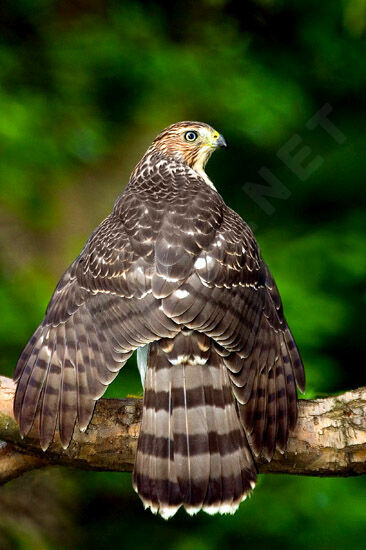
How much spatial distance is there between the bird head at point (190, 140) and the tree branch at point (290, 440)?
5.93ft

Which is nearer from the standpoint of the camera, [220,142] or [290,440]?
[290,440]

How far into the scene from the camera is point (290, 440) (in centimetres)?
395

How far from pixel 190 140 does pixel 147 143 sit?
1.30 meters

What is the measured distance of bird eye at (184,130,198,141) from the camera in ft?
17.5

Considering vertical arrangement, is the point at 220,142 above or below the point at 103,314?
above

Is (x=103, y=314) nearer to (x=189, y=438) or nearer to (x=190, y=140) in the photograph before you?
(x=189, y=438)

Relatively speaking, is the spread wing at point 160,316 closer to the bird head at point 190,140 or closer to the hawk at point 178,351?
the hawk at point 178,351

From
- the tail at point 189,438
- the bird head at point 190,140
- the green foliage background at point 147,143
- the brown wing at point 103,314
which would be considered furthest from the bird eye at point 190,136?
the tail at point 189,438

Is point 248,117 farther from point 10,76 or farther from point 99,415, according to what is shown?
point 99,415

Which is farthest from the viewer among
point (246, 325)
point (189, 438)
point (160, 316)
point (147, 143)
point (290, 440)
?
point (147, 143)

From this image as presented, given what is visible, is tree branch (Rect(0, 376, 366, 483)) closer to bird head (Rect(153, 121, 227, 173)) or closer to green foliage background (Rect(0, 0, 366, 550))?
green foliage background (Rect(0, 0, 366, 550))

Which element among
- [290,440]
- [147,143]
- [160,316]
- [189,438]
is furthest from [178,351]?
[147,143]

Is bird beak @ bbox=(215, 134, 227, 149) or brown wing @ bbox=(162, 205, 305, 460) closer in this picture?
brown wing @ bbox=(162, 205, 305, 460)

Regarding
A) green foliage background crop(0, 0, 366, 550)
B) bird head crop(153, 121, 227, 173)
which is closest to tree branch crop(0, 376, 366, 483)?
green foliage background crop(0, 0, 366, 550)
